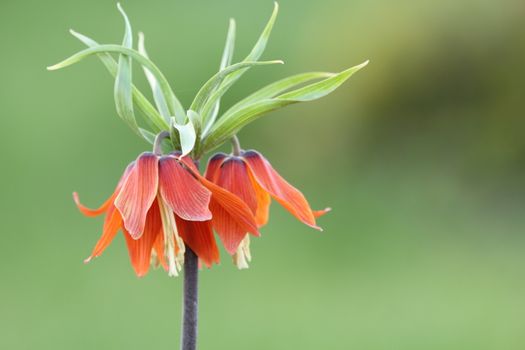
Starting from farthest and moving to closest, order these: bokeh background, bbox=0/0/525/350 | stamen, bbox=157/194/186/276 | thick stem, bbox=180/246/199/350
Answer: bokeh background, bbox=0/0/525/350
stamen, bbox=157/194/186/276
thick stem, bbox=180/246/199/350

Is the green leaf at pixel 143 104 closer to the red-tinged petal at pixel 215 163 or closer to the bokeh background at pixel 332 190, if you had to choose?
the red-tinged petal at pixel 215 163

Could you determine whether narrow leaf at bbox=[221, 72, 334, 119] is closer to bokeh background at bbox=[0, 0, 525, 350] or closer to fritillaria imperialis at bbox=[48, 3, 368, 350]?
fritillaria imperialis at bbox=[48, 3, 368, 350]

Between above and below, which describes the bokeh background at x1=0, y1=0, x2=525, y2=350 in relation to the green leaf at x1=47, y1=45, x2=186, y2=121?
above

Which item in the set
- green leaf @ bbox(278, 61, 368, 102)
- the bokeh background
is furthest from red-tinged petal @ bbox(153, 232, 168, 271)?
the bokeh background

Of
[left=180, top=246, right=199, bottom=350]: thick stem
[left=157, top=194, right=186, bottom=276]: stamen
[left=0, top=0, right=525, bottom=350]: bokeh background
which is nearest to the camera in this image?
[left=180, top=246, right=199, bottom=350]: thick stem

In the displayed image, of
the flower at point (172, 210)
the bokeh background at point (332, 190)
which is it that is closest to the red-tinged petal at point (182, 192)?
the flower at point (172, 210)

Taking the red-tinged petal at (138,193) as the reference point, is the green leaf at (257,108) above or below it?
above

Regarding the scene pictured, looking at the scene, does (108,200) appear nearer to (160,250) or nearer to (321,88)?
(160,250)

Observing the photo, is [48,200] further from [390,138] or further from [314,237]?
[390,138]
